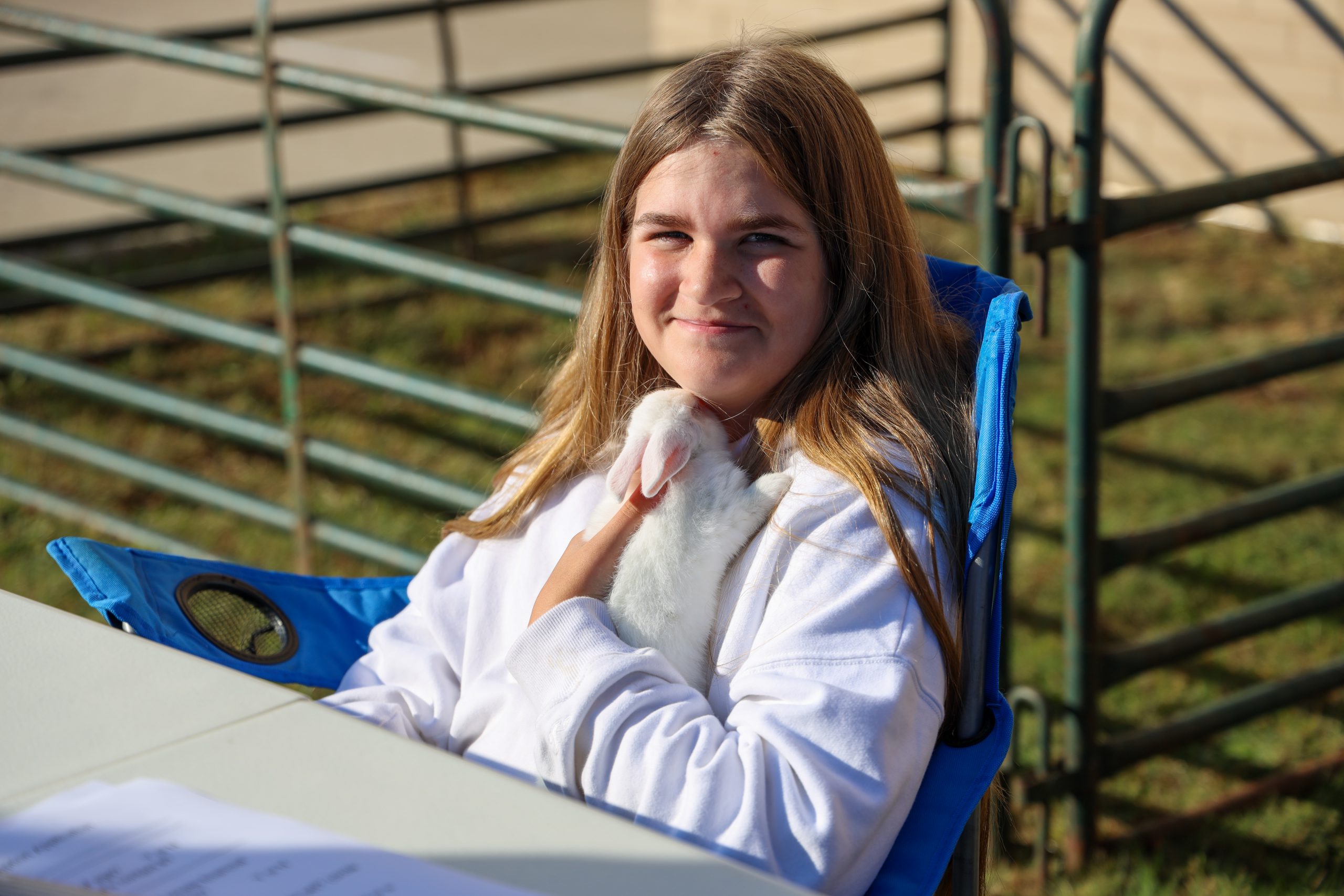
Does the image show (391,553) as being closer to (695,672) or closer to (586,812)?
(695,672)

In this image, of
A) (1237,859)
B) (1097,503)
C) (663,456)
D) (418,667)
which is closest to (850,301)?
(663,456)

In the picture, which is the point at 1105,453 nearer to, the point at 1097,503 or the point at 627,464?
the point at 1097,503

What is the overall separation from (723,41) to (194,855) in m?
2.65

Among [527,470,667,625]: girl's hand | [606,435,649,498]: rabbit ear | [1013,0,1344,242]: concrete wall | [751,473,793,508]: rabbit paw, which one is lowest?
[527,470,667,625]: girl's hand

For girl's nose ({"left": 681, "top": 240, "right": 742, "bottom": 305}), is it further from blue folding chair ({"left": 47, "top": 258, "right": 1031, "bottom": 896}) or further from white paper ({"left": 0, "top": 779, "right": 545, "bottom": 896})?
white paper ({"left": 0, "top": 779, "right": 545, "bottom": 896})

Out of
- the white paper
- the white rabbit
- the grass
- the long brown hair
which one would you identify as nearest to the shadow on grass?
the grass

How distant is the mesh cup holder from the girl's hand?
0.46 meters

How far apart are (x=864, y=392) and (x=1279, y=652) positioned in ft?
6.46

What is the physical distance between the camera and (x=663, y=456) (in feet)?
5.13

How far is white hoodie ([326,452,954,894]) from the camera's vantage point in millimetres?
1327

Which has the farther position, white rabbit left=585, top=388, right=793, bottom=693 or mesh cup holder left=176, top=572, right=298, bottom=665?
mesh cup holder left=176, top=572, right=298, bottom=665

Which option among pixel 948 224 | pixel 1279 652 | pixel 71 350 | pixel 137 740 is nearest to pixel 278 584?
pixel 137 740

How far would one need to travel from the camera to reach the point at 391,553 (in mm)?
3090

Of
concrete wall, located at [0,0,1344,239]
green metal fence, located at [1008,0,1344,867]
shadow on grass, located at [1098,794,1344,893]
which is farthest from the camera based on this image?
concrete wall, located at [0,0,1344,239]
